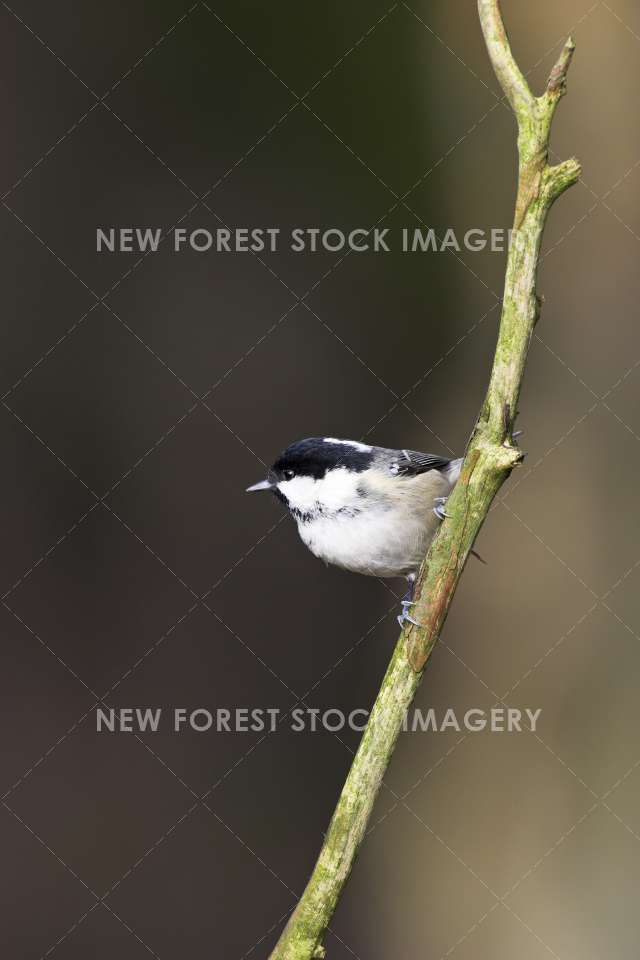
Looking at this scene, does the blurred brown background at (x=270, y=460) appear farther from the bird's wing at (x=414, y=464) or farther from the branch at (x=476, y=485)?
the branch at (x=476, y=485)

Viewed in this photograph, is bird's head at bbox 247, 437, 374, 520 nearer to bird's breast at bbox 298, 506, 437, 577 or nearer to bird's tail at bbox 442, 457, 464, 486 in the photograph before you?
bird's breast at bbox 298, 506, 437, 577

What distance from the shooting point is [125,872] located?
15.2ft

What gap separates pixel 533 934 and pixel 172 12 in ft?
17.2

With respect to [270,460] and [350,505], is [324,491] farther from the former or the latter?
[270,460]

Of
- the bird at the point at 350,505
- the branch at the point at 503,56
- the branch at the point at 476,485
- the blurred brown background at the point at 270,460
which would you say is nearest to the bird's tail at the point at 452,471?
the bird at the point at 350,505

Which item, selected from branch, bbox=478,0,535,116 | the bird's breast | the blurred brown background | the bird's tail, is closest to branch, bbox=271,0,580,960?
branch, bbox=478,0,535,116

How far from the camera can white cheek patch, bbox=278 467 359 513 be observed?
3.02 metres

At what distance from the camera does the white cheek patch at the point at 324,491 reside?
3.02 meters

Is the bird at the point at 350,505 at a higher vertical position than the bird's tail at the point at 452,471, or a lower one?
lower

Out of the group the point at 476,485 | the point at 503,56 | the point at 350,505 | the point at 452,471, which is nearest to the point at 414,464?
the point at 452,471

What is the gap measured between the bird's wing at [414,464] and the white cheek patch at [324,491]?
22cm

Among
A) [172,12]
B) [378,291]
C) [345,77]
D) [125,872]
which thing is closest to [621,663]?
[378,291]

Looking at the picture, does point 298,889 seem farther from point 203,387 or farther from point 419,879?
point 203,387

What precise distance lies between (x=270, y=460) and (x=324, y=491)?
71.2 inches
